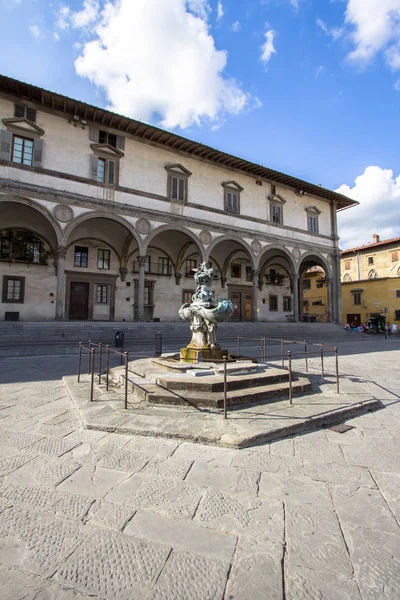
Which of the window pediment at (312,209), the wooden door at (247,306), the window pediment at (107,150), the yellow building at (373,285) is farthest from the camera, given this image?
the yellow building at (373,285)

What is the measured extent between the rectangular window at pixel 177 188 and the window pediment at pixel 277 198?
743 cm

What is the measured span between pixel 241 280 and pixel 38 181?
54.9 ft

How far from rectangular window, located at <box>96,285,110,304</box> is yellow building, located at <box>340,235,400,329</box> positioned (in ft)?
84.9

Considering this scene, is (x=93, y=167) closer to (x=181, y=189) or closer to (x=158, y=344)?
(x=181, y=189)

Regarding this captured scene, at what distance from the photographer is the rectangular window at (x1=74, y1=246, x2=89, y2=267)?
64.5 ft

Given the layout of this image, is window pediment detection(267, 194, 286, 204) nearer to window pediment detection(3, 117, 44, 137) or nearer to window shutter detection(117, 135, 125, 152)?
window shutter detection(117, 135, 125, 152)

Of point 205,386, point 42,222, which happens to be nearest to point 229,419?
point 205,386

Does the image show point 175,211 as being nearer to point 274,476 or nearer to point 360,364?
point 360,364

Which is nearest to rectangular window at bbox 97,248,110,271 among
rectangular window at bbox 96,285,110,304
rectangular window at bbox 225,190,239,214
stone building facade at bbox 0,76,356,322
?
stone building facade at bbox 0,76,356,322

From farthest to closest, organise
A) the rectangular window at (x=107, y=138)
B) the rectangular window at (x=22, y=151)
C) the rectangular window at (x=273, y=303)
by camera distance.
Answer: the rectangular window at (x=273, y=303) < the rectangular window at (x=107, y=138) < the rectangular window at (x=22, y=151)

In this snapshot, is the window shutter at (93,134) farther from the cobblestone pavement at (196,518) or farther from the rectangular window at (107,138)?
the cobblestone pavement at (196,518)

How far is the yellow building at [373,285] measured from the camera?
31.2 m

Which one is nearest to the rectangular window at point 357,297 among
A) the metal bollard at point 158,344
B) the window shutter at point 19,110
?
the metal bollard at point 158,344

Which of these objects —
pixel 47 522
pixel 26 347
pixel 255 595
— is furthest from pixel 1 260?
pixel 255 595
